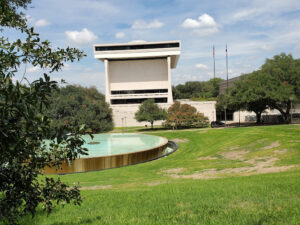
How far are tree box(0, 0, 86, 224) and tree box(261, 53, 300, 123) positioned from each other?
34.6m

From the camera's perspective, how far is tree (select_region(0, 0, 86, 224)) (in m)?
2.59

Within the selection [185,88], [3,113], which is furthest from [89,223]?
[185,88]

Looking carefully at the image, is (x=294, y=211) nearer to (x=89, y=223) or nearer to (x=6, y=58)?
(x=89, y=223)

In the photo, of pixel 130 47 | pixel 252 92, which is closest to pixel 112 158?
pixel 252 92

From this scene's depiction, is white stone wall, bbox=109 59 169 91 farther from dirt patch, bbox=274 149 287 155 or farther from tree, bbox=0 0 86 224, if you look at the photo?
tree, bbox=0 0 86 224

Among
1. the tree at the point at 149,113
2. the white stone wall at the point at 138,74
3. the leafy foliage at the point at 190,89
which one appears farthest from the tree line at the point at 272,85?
the leafy foliage at the point at 190,89

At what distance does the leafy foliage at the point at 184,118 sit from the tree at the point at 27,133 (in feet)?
128

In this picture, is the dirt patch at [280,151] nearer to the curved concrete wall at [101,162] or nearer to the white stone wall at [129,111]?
the curved concrete wall at [101,162]

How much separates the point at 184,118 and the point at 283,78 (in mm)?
16146

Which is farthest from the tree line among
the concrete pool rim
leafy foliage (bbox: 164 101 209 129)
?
the concrete pool rim

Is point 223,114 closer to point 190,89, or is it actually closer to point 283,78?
point 283,78

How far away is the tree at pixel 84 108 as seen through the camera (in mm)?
45250

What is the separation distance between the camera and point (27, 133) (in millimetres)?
2777

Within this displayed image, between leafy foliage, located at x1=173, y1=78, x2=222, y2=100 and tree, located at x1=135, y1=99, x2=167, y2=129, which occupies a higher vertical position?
leafy foliage, located at x1=173, y1=78, x2=222, y2=100
